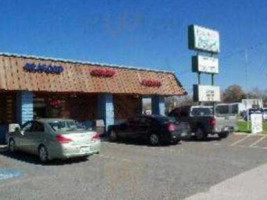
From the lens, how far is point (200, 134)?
2570 centimetres

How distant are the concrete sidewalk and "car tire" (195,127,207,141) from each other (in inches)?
467

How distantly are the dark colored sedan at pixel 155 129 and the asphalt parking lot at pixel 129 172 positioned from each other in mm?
1352

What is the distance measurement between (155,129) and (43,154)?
761 cm

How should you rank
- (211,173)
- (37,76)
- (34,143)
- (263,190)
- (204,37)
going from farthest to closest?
(204,37) → (37,76) → (34,143) → (211,173) → (263,190)

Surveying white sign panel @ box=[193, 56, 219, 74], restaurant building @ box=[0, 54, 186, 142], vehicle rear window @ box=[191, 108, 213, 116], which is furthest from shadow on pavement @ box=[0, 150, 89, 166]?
white sign panel @ box=[193, 56, 219, 74]

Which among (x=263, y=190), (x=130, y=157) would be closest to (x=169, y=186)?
(x=263, y=190)

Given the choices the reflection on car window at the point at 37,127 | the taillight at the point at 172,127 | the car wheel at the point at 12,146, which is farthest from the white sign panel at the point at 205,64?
the reflection on car window at the point at 37,127

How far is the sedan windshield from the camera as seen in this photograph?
16.1 meters

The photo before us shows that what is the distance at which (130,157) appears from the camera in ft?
57.6

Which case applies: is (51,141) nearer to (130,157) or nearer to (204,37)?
(130,157)

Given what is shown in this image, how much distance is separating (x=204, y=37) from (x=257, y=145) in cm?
1140

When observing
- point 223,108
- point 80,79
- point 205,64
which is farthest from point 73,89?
point 223,108

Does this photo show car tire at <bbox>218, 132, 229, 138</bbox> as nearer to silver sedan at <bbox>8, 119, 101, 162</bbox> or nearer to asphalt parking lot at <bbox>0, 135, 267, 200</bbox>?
asphalt parking lot at <bbox>0, 135, 267, 200</bbox>

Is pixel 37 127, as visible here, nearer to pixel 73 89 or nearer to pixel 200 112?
pixel 73 89
